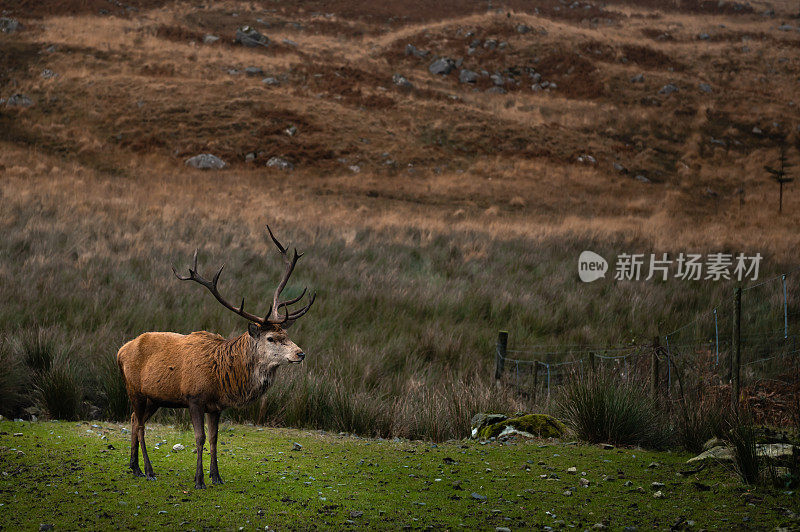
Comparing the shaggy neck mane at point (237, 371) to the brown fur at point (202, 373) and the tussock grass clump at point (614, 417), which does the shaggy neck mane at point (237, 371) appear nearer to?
the brown fur at point (202, 373)

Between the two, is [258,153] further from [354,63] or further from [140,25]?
[140,25]

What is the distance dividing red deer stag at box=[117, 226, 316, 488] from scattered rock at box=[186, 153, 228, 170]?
90.3 ft

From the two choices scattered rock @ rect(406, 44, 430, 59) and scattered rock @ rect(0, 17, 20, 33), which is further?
scattered rock @ rect(406, 44, 430, 59)

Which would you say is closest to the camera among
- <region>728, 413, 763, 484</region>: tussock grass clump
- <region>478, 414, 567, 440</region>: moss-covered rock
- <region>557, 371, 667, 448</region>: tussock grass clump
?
<region>728, 413, 763, 484</region>: tussock grass clump

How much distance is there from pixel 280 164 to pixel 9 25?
2307 cm

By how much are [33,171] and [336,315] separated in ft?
63.2

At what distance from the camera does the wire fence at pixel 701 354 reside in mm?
9484

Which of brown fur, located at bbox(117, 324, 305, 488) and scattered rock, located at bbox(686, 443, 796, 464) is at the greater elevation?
brown fur, located at bbox(117, 324, 305, 488)

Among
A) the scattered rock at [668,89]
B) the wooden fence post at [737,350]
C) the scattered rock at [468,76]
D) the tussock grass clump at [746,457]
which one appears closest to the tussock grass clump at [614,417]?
the wooden fence post at [737,350]

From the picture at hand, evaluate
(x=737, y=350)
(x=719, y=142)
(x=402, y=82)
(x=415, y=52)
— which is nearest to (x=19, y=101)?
(x=402, y=82)

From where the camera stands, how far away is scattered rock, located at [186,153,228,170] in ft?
102

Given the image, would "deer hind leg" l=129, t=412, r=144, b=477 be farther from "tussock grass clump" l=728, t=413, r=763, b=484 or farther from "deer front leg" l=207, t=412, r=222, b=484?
"tussock grass clump" l=728, t=413, r=763, b=484

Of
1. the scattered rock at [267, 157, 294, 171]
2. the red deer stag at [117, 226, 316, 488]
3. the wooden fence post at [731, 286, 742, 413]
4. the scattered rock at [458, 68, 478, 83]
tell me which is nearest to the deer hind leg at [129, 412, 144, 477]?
the red deer stag at [117, 226, 316, 488]

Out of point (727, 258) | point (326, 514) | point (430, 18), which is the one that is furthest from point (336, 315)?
point (430, 18)
